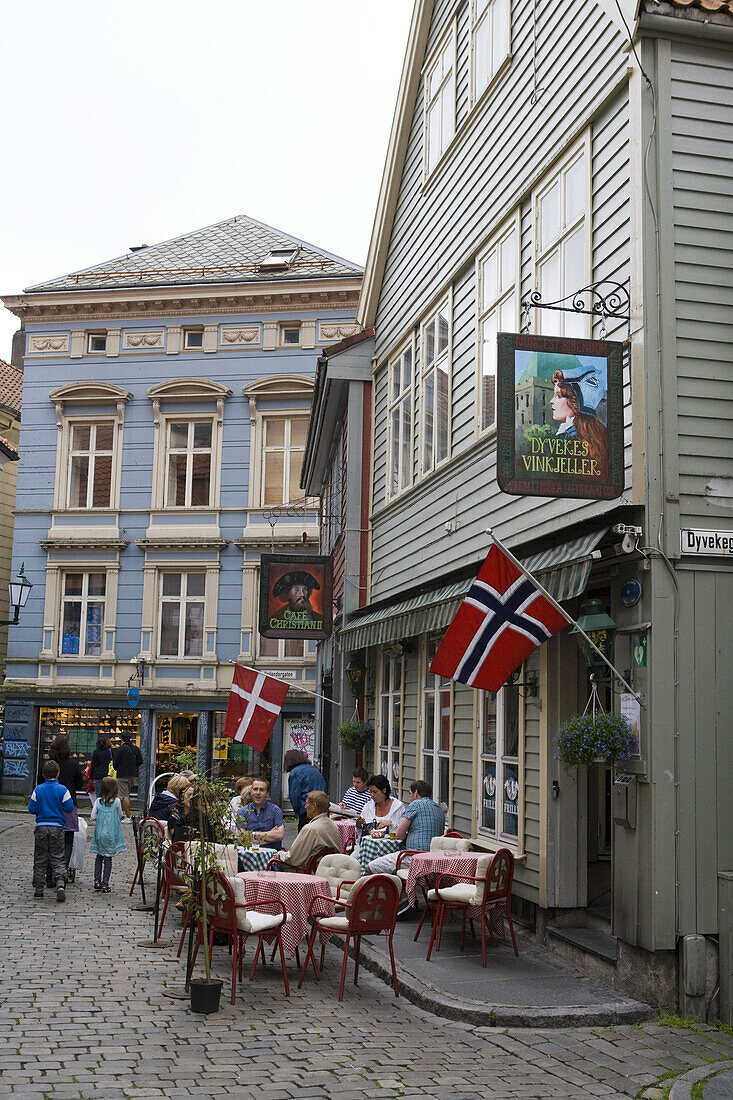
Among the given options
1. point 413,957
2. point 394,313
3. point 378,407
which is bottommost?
point 413,957

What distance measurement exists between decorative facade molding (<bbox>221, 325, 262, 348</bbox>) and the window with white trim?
1482 centimetres

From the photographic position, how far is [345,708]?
18844 millimetres

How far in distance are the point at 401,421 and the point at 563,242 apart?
640 cm

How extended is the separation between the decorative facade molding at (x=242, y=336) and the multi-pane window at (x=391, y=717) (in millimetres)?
14858

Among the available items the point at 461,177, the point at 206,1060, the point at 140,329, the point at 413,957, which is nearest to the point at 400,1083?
the point at 206,1060

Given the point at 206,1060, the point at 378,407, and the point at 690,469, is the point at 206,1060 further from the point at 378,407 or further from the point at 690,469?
the point at 378,407

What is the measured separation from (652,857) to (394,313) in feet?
36.4

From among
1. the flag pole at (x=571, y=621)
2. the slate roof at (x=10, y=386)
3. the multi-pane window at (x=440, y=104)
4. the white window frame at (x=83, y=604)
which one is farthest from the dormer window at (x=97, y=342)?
the flag pole at (x=571, y=621)

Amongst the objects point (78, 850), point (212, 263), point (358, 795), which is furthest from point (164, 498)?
point (358, 795)

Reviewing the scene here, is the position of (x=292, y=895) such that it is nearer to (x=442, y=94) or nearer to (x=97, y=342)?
(x=442, y=94)

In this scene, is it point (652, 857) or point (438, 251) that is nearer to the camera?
point (652, 857)

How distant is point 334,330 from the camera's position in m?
29.7

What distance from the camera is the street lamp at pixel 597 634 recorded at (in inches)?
334

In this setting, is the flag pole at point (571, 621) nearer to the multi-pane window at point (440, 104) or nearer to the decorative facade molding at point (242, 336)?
the multi-pane window at point (440, 104)
